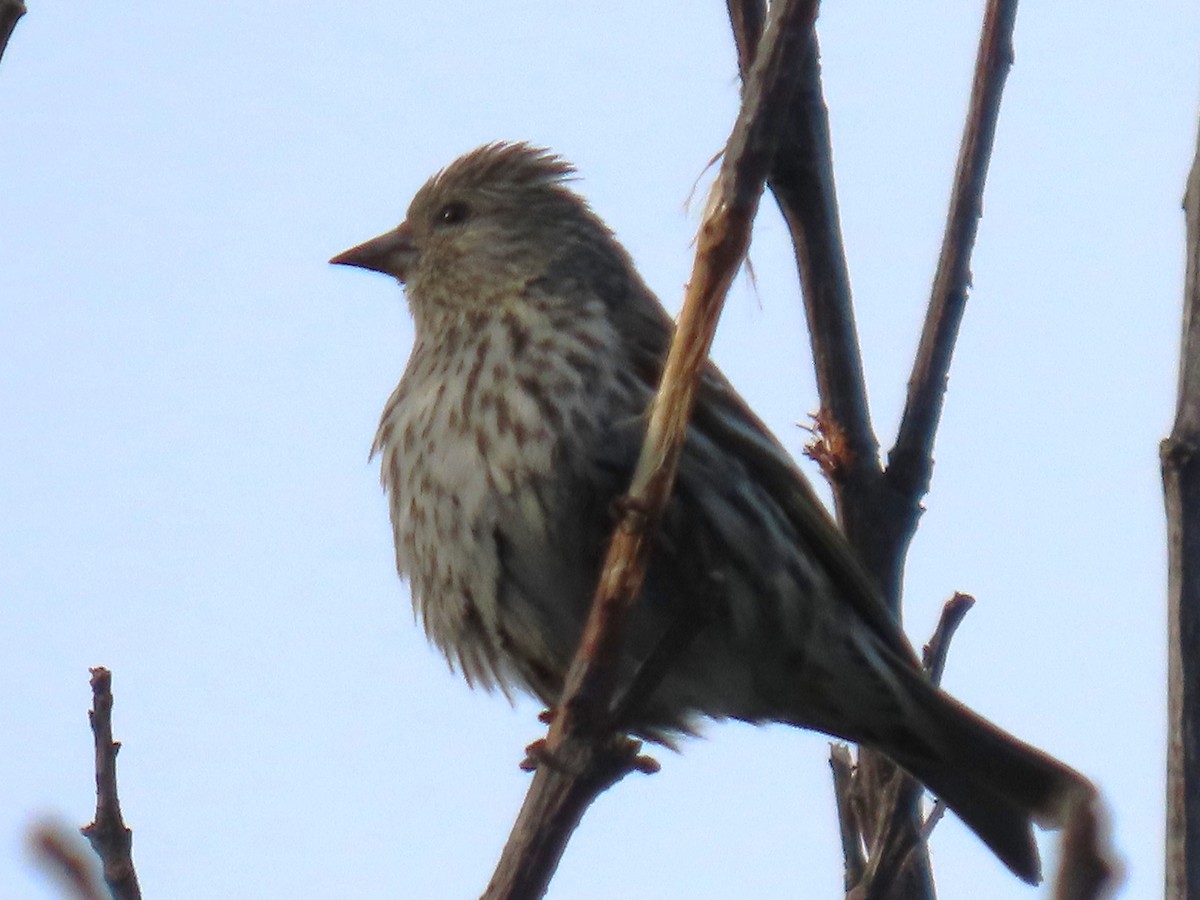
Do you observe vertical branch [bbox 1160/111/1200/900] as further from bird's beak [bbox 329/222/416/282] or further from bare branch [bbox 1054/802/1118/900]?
bird's beak [bbox 329/222/416/282]

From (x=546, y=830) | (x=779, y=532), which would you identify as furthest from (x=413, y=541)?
(x=546, y=830)

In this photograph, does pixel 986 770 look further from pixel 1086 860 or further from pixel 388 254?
pixel 1086 860

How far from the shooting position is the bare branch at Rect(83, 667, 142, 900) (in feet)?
6.84

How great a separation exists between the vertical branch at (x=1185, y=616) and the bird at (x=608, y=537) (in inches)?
54.8

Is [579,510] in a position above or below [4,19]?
above

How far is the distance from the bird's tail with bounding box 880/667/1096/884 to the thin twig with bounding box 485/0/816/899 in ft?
7.93

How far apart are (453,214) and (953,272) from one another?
2497 mm

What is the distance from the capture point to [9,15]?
7.29 ft

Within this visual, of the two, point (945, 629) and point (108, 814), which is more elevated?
point (945, 629)

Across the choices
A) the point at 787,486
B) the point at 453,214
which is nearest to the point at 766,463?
the point at 787,486

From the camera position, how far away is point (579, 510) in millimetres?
4211

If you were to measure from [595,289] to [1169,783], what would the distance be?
289cm

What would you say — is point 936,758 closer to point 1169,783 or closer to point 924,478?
point 924,478

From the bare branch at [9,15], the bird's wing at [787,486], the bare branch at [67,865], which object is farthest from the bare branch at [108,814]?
the bird's wing at [787,486]
